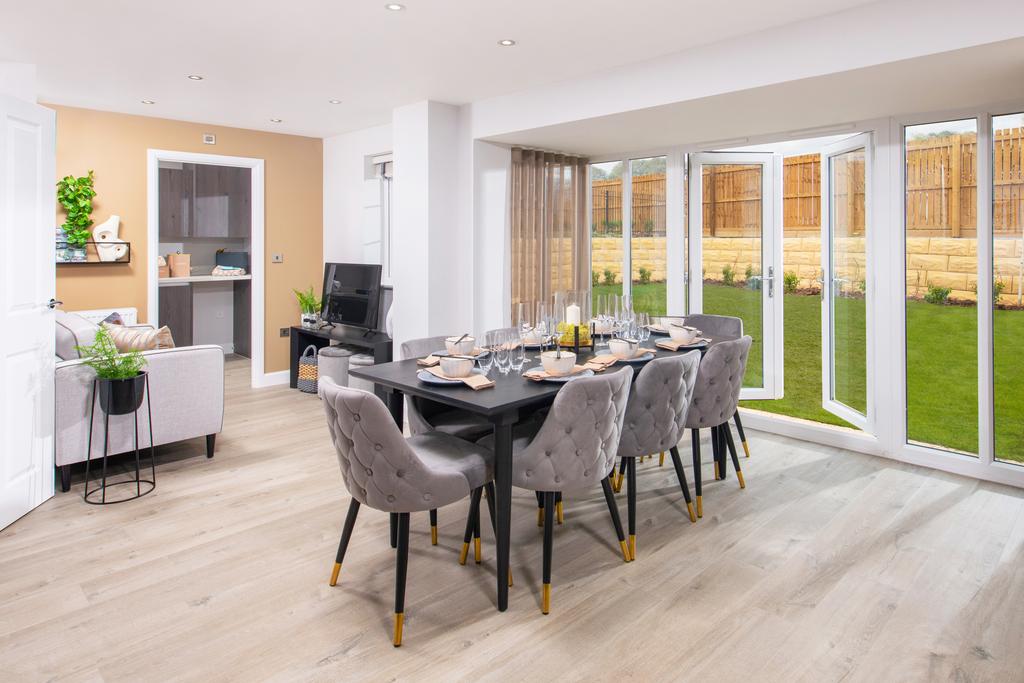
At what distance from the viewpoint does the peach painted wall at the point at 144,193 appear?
538 centimetres

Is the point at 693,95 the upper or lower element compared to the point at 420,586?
upper

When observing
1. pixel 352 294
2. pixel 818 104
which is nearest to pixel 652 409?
pixel 818 104

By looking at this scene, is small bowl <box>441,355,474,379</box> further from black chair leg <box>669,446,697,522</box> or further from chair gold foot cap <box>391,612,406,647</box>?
black chair leg <box>669,446,697,522</box>

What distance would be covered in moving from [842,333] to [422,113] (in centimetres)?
344

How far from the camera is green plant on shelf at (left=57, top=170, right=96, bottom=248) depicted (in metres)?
5.25

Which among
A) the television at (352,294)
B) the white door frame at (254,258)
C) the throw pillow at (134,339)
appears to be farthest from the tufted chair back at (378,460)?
the white door frame at (254,258)

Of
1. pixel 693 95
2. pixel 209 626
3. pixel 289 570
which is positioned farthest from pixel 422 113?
pixel 209 626

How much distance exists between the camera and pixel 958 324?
4.12m

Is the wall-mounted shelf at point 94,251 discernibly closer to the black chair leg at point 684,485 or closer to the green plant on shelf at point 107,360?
the green plant on shelf at point 107,360

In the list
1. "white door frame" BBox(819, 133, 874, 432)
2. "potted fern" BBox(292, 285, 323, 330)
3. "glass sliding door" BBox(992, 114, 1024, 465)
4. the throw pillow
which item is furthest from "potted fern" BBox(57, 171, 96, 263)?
"glass sliding door" BBox(992, 114, 1024, 465)

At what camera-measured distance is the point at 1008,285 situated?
372 centimetres

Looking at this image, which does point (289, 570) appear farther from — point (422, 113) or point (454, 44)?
point (422, 113)

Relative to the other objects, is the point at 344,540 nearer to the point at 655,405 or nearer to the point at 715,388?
the point at 655,405

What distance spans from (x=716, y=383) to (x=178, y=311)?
626 centimetres
